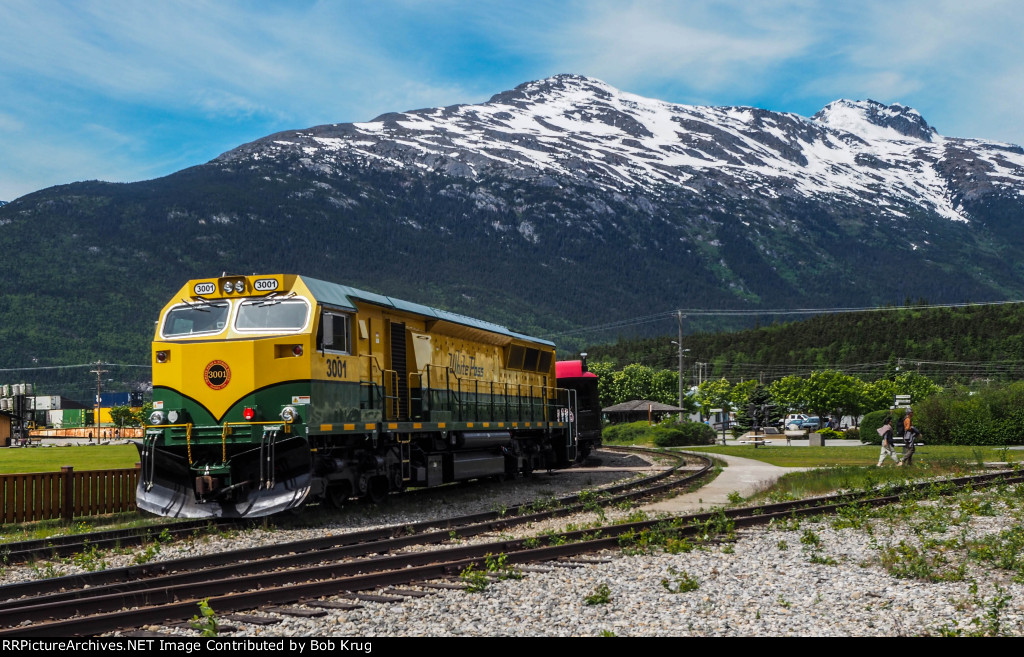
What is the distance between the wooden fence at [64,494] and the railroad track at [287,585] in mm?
8750

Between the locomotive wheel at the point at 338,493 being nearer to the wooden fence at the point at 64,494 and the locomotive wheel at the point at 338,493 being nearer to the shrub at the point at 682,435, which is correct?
the wooden fence at the point at 64,494

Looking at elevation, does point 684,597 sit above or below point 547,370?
below

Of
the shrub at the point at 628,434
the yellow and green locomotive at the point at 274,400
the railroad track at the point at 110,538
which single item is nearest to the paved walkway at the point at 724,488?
the railroad track at the point at 110,538

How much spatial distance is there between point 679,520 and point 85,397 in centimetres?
17504

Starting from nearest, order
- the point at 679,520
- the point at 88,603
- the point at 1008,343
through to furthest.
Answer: the point at 88,603, the point at 679,520, the point at 1008,343

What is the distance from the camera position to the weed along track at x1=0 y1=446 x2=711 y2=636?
8.42 metres

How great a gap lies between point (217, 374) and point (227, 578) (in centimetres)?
654

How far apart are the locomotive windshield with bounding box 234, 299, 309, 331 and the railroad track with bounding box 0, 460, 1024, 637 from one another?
505 cm

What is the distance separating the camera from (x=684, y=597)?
9.42 m

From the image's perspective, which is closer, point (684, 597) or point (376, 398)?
point (684, 597)

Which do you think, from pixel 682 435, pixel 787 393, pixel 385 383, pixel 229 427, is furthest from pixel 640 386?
pixel 229 427

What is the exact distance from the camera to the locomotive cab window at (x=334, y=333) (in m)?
16.3
